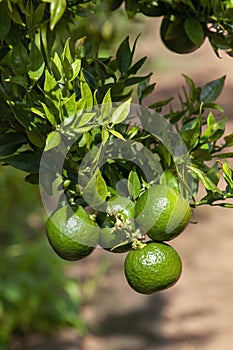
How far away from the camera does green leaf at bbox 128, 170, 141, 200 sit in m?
0.80

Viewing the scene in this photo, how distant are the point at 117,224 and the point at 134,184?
0.05 m

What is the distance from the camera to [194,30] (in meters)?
0.92

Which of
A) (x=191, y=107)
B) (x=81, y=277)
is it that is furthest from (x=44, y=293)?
(x=191, y=107)

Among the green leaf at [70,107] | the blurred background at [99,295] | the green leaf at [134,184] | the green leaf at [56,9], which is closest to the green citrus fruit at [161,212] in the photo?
the green leaf at [134,184]

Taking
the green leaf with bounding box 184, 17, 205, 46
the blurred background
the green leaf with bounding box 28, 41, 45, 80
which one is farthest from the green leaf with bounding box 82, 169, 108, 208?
the blurred background

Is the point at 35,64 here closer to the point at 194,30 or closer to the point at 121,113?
the point at 121,113

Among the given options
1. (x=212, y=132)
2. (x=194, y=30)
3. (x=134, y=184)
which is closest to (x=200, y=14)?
(x=194, y=30)

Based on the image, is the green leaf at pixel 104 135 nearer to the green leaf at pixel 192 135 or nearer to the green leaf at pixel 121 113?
the green leaf at pixel 121 113

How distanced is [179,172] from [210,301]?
233 cm

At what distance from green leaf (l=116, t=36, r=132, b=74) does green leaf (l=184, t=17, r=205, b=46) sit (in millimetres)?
78

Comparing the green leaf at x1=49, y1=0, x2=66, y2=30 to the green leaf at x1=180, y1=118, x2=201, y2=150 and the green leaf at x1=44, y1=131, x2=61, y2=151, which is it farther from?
the green leaf at x1=180, y1=118, x2=201, y2=150

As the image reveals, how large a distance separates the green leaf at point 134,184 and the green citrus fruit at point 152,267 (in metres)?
0.05

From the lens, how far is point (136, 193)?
2.64 feet

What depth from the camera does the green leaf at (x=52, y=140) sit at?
0.73m
